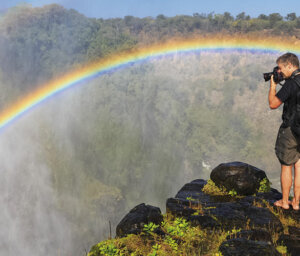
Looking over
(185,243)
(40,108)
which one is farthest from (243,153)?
(185,243)

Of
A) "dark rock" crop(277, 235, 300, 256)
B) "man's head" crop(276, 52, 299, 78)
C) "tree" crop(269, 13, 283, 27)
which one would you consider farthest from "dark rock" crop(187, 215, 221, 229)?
"tree" crop(269, 13, 283, 27)

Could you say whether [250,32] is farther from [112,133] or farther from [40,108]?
[40,108]

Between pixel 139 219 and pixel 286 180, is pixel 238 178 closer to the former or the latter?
pixel 286 180

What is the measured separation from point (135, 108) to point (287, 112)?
5214 centimetres

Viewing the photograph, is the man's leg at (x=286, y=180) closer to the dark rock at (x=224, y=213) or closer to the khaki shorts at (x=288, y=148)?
the khaki shorts at (x=288, y=148)

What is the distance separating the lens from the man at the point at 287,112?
4109 mm

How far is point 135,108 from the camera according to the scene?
5616cm

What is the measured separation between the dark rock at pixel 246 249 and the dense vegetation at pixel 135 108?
129ft

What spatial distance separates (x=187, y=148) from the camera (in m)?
53.4

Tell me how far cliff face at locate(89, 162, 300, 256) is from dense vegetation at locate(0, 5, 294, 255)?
37043mm

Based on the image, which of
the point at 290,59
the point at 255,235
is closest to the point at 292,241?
the point at 255,235

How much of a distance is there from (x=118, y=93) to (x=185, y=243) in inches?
2095

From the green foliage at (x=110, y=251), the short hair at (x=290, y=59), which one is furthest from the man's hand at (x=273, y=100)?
the green foliage at (x=110, y=251)

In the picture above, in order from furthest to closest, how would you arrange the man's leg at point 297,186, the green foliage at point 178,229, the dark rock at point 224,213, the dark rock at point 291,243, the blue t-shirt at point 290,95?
the man's leg at point 297,186, the dark rock at point 224,213, the blue t-shirt at point 290,95, the green foliage at point 178,229, the dark rock at point 291,243
